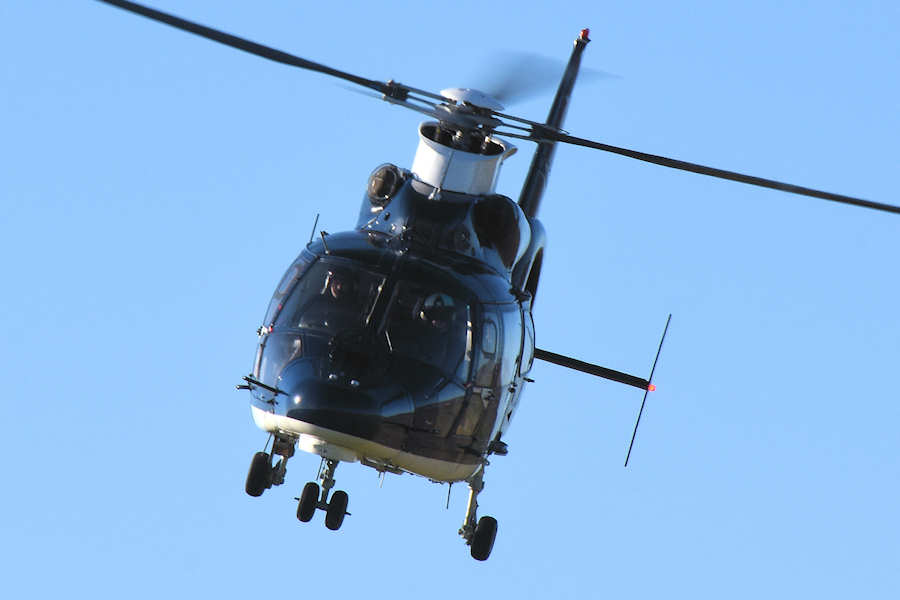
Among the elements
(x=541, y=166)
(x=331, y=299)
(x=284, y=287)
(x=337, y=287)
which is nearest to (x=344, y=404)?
(x=331, y=299)

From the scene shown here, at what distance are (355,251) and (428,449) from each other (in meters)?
3.63

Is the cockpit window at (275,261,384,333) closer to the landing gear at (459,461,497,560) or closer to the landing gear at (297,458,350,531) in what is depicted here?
the landing gear at (297,458,350,531)

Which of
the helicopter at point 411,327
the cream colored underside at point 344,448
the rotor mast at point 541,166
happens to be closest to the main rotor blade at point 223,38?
the helicopter at point 411,327

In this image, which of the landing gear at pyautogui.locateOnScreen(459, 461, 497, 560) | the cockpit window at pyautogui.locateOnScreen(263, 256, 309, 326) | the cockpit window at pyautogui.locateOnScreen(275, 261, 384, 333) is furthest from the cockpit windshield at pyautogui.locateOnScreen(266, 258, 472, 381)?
the landing gear at pyautogui.locateOnScreen(459, 461, 497, 560)

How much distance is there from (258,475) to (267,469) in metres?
0.21

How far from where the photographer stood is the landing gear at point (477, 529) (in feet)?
118

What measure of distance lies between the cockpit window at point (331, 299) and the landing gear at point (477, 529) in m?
5.11

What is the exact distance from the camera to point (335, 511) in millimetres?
32594

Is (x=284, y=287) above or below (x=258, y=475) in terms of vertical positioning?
above

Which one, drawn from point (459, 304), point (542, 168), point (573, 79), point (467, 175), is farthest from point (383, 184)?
point (573, 79)

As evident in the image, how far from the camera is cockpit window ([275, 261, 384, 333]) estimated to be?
31875 millimetres

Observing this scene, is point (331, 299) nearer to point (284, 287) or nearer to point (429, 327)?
point (284, 287)

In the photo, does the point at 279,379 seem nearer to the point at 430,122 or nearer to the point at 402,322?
the point at 402,322

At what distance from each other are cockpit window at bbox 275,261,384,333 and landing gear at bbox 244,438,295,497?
225cm
